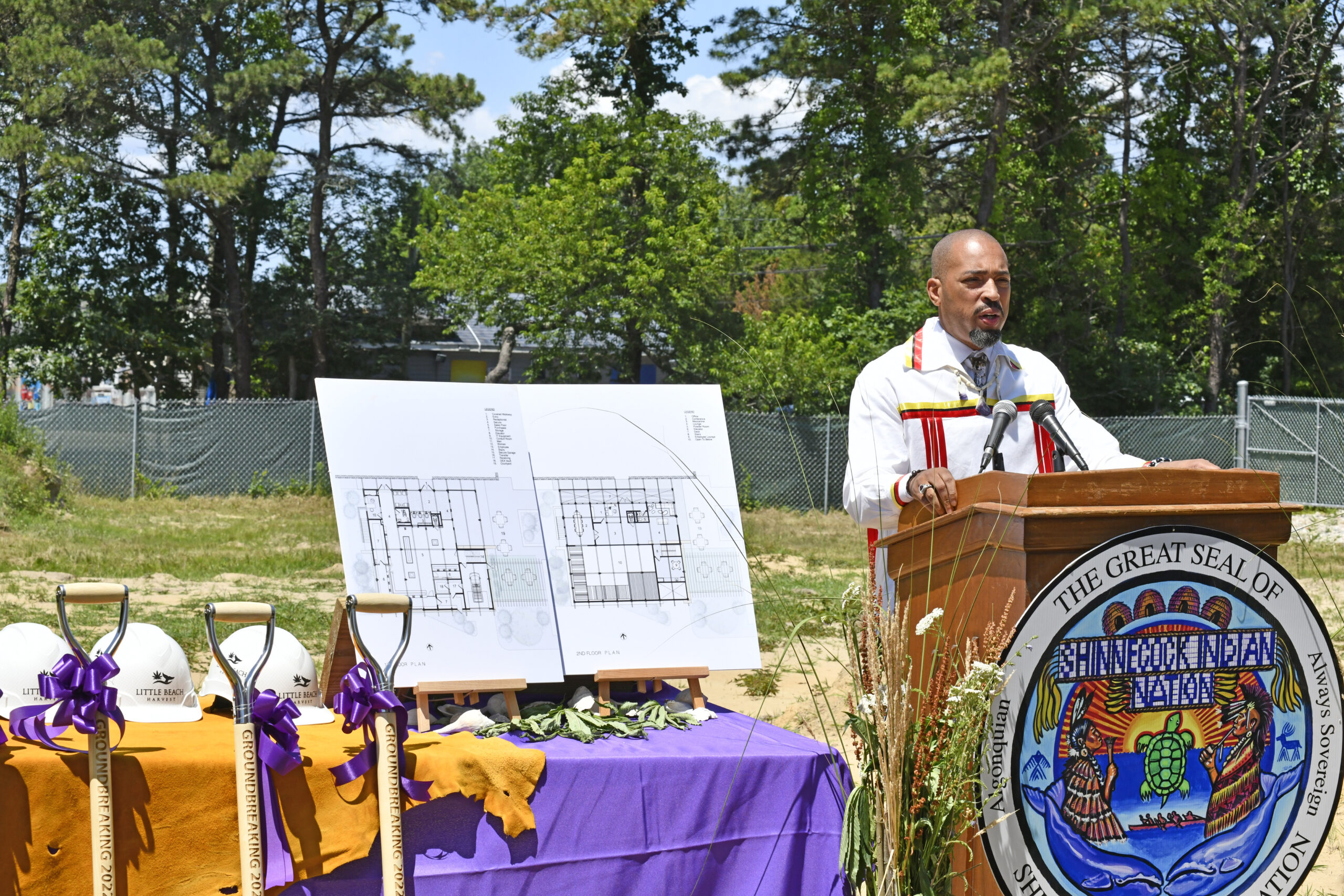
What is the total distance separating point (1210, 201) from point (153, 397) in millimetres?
26557

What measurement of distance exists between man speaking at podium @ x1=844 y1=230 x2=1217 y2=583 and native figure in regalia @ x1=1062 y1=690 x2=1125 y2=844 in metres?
0.77

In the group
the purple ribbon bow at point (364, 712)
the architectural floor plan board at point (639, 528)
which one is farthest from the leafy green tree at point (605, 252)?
the purple ribbon bow at point (364, 712)

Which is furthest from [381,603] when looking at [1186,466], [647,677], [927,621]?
[1186,466]

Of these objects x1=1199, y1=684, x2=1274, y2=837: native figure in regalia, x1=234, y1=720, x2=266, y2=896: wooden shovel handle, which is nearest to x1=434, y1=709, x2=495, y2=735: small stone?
x1=234, y1=720, x2=266, y2=896: wooden shovel handle

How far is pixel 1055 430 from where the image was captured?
283cm

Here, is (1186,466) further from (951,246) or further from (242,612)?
(242,612)

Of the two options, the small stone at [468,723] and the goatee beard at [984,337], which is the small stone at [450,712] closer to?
the small stone at [468,723]

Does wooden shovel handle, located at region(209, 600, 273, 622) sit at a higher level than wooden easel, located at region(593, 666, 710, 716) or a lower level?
higher

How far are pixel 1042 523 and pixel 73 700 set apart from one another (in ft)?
5.88

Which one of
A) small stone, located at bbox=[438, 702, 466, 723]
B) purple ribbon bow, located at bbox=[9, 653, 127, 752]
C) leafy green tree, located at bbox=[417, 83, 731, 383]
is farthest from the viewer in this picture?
leafy green tree, located at bbox=[417, 83, 731, 383]

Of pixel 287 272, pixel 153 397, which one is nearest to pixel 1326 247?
pixel 287 272

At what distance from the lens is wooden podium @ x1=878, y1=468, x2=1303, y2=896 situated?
2449mm

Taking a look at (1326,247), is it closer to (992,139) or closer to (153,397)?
(992,139)

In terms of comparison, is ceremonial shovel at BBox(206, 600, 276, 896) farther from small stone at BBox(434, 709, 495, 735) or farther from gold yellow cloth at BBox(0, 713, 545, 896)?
small stone at BBox(434, 709, 495, 735)
